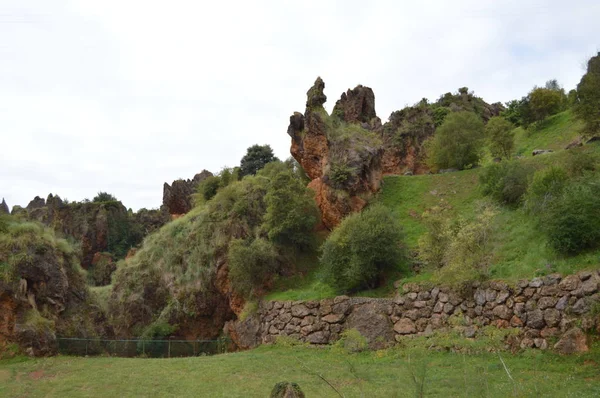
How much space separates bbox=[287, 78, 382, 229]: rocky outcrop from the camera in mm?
32125

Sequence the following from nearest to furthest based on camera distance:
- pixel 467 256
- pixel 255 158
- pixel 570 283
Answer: pixel 570 283, pixel 467 256, pixel 255 158

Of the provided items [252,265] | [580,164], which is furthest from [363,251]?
[580,164]

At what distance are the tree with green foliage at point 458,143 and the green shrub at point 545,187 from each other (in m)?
15.0

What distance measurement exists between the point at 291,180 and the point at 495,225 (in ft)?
42.9

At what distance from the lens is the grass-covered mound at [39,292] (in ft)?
81.6


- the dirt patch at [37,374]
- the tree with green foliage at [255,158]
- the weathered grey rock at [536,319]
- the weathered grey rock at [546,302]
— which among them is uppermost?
the tree with green foliage at [255,158]

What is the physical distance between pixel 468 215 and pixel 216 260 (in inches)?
681

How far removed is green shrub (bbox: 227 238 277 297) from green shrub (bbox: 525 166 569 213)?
15342mm

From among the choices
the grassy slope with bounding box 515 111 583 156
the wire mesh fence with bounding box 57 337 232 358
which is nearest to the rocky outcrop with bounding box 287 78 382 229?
the wire mesh fence with bounding box 57 337 232 358

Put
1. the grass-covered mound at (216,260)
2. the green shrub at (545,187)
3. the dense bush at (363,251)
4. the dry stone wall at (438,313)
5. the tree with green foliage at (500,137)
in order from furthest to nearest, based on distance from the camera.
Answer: the tree with green foliage at (500,137), the grass-covered mound at (216,260), the dense bush at (363,251), the green shrub at (545,187), the dry stone wall at (438,313)

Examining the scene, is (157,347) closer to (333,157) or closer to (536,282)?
(333,157)

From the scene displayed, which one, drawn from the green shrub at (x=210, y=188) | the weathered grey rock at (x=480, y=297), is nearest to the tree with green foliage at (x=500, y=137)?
the weathered grey rock at (x=480, y=297)

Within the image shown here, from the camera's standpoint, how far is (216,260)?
33.2m

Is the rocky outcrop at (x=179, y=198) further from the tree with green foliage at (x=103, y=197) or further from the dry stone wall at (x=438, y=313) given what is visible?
the dry stone wall at (x=438, y=313)
